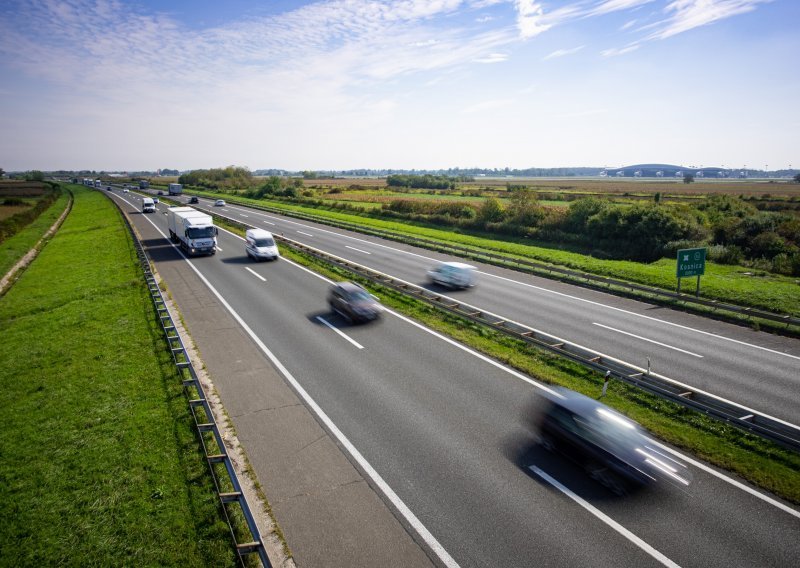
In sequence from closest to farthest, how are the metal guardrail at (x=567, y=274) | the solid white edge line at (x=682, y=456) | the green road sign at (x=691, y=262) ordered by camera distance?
the solid white edge line at (x=682, y=456) → the metal guardrail at (x=567, y=274) → the green road sign at (x=691, y=262)

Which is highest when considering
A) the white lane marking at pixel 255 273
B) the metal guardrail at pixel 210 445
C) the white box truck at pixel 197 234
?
the white box truck at pixel 197 234

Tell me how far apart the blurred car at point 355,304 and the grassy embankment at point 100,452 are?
7.03 m

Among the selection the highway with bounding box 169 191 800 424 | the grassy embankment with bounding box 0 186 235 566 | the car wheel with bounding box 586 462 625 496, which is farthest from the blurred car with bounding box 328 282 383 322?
the car wheel with bounding box 586 462 625 496

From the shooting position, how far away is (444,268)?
80.7 feet

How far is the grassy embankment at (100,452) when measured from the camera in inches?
293

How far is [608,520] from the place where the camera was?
25.7 ft

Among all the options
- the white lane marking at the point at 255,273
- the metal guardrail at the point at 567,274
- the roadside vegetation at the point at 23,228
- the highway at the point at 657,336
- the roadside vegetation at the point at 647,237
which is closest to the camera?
the highway at the point at 657,336

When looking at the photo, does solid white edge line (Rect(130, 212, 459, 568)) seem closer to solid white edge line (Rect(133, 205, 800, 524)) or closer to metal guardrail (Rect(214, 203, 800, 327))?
solid white edge line (Rect(133, 205, 800, 524))

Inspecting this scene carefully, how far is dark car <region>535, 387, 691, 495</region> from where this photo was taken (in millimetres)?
8523

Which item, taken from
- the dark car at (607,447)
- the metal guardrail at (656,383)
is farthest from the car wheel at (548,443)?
the metal guardrail at (656,383)

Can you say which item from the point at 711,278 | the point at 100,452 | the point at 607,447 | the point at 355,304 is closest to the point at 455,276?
the point at 355,304

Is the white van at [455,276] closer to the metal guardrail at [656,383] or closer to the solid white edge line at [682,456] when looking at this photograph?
the metal guardrail at [656,383]

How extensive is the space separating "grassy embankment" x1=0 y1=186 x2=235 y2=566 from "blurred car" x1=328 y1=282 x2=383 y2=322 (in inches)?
277

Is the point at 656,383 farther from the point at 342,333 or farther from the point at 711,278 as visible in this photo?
the point at 711,278
